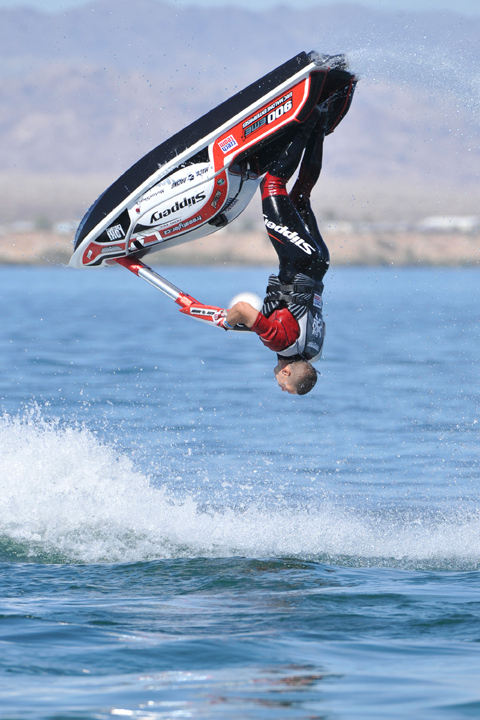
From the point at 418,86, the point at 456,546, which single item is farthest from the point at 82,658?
the point at 418,86

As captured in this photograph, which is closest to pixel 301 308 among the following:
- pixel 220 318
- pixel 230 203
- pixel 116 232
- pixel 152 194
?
pixel 220 318

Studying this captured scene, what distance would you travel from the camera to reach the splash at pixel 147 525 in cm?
859

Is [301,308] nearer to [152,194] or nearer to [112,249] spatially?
[152,194]

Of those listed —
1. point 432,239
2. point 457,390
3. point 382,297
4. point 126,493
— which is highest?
point 432,239

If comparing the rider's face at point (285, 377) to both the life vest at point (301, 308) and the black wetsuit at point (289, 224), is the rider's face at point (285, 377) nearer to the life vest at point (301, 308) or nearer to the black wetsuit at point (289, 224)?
the life vest at point (301, 308)

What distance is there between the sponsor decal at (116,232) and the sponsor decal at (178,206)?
0.91 ft

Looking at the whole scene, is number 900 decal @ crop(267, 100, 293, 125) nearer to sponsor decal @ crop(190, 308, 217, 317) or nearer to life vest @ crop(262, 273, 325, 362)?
life vest @ crop(262, 273, 325, 362)

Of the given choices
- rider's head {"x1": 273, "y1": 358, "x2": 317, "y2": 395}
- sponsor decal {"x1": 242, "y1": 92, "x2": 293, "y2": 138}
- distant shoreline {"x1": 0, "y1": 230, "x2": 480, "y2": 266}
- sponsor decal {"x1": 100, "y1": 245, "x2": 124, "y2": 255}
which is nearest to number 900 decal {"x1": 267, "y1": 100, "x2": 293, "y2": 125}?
sponsor decal {"x1": 242, "y1": 92, "x2": 293, "y2": 138}

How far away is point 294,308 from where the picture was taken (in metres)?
8.11

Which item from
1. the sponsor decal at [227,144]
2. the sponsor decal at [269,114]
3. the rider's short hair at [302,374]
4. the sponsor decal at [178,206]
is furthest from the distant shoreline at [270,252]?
the rider's short hair at [302,374]

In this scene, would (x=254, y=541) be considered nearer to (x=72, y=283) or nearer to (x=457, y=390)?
(x=457, y=390)

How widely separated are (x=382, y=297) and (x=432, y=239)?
4812 cm

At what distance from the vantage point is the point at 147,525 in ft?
30.6

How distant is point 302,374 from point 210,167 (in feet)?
6.20
